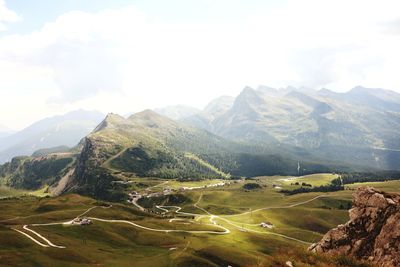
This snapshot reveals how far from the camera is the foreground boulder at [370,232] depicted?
31984mm

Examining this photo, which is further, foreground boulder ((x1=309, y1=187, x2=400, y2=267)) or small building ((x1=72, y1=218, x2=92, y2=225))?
small building ((x1=72, y1=218, x2=92, y2=225))

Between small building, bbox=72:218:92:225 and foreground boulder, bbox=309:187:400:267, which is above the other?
foreground boulder, bbox=309:187:400:267

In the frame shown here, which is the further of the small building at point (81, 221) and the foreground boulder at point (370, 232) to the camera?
the small building at point (81, 221)

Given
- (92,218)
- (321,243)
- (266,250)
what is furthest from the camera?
(92,218)

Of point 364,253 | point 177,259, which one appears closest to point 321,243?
point 364,253

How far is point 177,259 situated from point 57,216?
288 ft

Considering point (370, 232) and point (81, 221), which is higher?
point (370, 232)

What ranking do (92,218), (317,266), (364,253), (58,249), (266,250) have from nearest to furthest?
1. (317,266)
2. (364,253)
3. (58,249)
4. (266,250)
5. (92,218)

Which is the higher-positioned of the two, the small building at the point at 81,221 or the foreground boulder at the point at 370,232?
the foreground boulder at the point at 370,232

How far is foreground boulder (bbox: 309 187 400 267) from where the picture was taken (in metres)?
32.0

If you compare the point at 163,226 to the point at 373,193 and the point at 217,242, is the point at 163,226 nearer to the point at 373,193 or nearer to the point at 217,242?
the point at 217,242

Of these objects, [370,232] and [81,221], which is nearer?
[370,232]

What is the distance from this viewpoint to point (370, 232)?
35469mm

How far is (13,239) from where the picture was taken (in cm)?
12456
